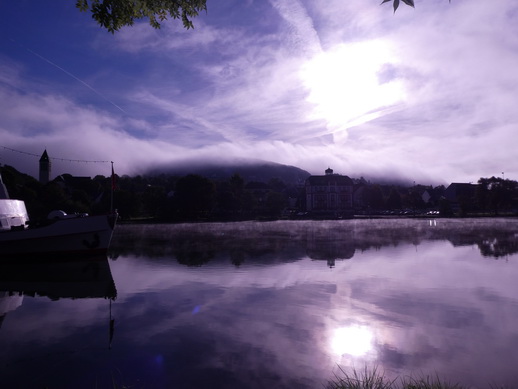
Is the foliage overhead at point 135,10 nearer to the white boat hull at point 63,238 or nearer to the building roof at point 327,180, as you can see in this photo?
the white boat hull at point 63,238

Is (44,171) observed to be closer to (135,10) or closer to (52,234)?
(52,234)

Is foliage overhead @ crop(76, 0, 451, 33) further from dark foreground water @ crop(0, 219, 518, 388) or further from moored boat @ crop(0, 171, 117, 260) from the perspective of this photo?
moored boat @ crop(0, 171, 117, 260)

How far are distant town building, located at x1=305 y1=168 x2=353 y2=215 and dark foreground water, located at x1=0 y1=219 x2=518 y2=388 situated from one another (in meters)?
122

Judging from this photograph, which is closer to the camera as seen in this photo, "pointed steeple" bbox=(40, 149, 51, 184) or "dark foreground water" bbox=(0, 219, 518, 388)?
"dark foreground water" bbox=(0, 219, 518, 388)

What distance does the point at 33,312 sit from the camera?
37.7 ft

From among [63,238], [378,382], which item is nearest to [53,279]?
[63,238]

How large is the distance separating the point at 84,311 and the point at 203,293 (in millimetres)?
3819

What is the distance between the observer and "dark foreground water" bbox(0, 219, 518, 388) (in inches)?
271

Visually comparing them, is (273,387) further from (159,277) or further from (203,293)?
(159,277)

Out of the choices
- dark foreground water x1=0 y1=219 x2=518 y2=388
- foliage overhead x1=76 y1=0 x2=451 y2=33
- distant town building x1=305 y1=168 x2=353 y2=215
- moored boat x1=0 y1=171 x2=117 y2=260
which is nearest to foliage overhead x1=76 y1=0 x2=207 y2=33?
foliage overhead x1=76 y1=0 x2=451 y2=33

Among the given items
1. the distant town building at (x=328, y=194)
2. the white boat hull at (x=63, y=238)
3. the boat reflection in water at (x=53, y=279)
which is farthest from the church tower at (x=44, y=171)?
the boat reflection in water at (x=53, y=279)

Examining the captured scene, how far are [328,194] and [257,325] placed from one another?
439 feet

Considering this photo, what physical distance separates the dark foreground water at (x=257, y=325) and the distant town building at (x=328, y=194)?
400ft

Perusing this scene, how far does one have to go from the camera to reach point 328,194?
141 metres
